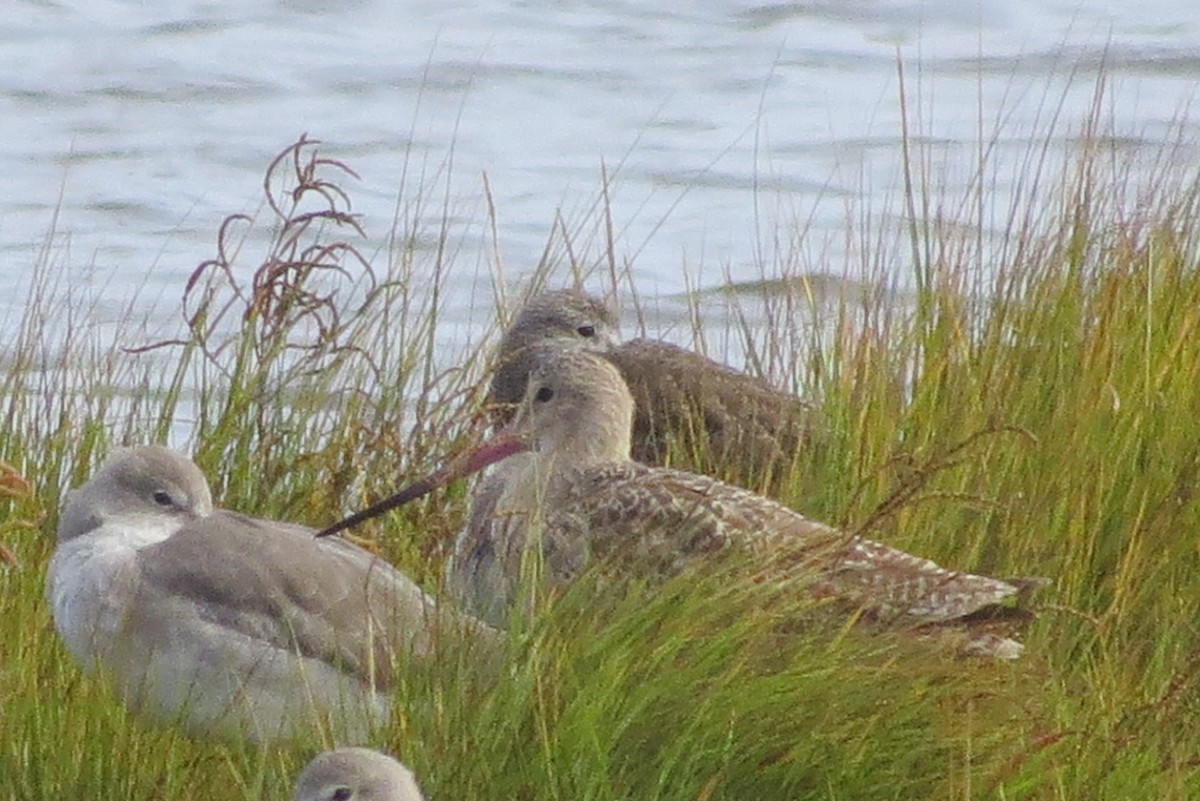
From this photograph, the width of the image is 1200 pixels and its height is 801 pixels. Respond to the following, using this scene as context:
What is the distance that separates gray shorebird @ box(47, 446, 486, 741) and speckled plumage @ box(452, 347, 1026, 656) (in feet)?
0.80

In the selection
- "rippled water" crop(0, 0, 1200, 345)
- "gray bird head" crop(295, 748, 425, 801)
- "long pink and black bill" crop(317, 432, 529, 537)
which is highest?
"gray bird head" crop(295, 748, 425, 801)

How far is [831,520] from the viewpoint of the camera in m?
6.34

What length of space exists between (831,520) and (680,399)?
1361mm

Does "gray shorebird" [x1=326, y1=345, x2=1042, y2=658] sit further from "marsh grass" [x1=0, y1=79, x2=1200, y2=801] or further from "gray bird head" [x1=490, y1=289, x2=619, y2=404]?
"gray bird head" [x1=490, y1=289, x2=619, y2=404]

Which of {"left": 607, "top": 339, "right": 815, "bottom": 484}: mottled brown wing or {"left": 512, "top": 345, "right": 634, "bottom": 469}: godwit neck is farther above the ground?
{"left": 512, "top": 345, "right": 634, "bottom": 469}: godwit neck

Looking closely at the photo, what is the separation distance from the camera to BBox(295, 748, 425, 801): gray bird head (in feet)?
14.3

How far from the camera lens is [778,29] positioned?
17.3 m

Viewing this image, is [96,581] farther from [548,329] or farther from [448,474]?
[548,329]

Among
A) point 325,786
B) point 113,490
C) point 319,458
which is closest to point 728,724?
point 325,786

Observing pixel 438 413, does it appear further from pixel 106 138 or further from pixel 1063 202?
pixel 106 138

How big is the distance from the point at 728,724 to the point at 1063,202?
317 centimetres

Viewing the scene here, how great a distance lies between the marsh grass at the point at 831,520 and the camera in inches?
189

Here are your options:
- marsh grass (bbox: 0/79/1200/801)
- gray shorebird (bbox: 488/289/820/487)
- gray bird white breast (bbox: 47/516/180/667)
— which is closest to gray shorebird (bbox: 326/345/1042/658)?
marsh grass (bbox: 0/79/1200/801)

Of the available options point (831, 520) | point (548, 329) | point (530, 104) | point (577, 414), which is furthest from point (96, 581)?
point (530, 104)
